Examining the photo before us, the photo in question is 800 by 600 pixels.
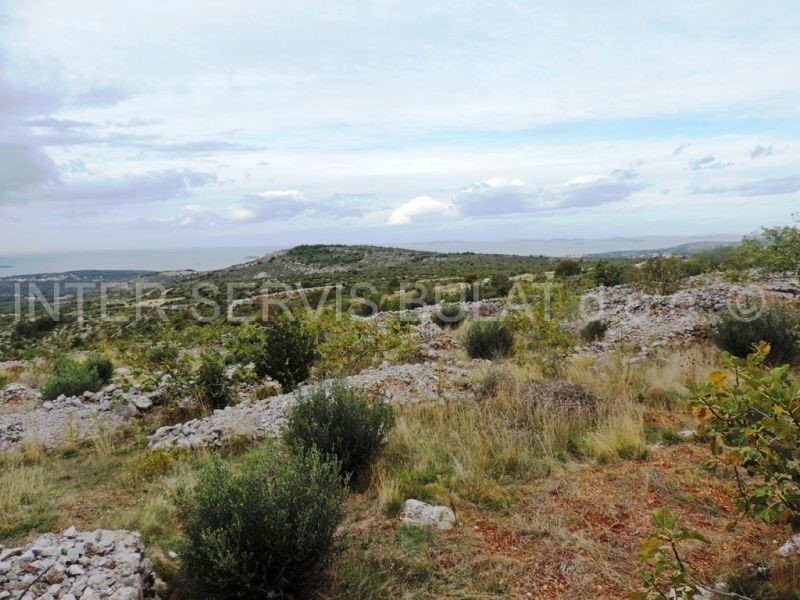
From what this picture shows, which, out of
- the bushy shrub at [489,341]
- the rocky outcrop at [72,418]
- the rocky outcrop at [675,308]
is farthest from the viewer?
the bushy shrub at [489,341]

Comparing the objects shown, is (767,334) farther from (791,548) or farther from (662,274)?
(662,274)

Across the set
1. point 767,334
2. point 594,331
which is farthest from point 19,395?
point 767,334

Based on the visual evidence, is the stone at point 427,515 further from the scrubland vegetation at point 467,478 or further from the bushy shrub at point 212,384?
the bushy shrub at point 212,384

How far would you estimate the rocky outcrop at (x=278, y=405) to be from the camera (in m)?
6.76

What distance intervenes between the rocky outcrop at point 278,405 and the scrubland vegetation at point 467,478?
295 mm

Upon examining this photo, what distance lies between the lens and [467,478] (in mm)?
4934

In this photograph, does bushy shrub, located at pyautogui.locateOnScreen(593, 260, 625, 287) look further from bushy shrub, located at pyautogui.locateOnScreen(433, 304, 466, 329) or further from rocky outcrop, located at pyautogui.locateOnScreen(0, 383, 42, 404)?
rocky outcrop, located at pyautogui.locateOnScreen(0, 383, 42, 404)

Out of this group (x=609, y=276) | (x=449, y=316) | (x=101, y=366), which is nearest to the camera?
(x=101, y=366)

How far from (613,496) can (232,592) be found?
128 inches

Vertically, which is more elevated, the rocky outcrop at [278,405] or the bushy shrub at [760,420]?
the bushy shrub at [760,420]

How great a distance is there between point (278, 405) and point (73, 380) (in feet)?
19.7

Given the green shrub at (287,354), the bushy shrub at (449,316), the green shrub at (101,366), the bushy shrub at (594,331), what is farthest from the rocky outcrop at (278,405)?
the bushy shrub at (449,316)

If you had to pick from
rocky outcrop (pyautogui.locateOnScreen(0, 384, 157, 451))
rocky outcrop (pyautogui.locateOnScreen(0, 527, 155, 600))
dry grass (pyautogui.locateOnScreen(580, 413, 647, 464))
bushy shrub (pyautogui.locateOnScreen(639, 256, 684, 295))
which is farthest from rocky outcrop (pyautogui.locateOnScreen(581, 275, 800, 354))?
rocky outcrop (pyautogui.locateOnScreen(0, 527, 155, 600))

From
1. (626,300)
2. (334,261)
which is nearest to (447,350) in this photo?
(626,300)
